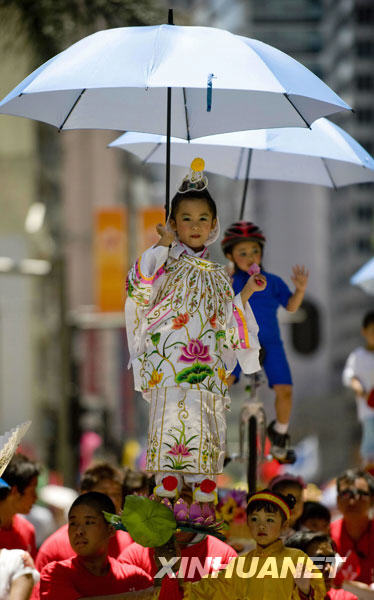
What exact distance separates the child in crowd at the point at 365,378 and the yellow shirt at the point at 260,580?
4151 mm

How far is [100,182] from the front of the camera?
178ft

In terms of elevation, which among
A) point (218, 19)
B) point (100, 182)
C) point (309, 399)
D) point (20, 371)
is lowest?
point (309, 399)

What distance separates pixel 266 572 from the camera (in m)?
5.91

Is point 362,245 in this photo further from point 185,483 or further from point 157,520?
point 157,520

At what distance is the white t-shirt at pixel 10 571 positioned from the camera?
6.46m

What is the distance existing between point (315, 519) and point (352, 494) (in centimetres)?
36

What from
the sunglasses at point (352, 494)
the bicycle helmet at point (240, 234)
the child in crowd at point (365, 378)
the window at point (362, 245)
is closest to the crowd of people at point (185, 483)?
the sunglasses at point (352, 494)

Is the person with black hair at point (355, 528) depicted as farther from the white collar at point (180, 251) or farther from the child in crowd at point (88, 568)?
the white collar at point (180, 251)

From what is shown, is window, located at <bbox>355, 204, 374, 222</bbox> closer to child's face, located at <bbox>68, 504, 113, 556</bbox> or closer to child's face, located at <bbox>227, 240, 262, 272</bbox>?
child's face, located at <bbox>227, 240, 262, 272</bbox>

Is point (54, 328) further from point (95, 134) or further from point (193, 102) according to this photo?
point (193, 102)

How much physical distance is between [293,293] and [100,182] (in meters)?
46.6

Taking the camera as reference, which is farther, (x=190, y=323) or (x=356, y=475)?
(x=356, y=475)

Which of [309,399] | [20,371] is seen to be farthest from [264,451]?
[309,399]

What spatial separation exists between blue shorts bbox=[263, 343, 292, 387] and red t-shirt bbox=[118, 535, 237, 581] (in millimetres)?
1568
